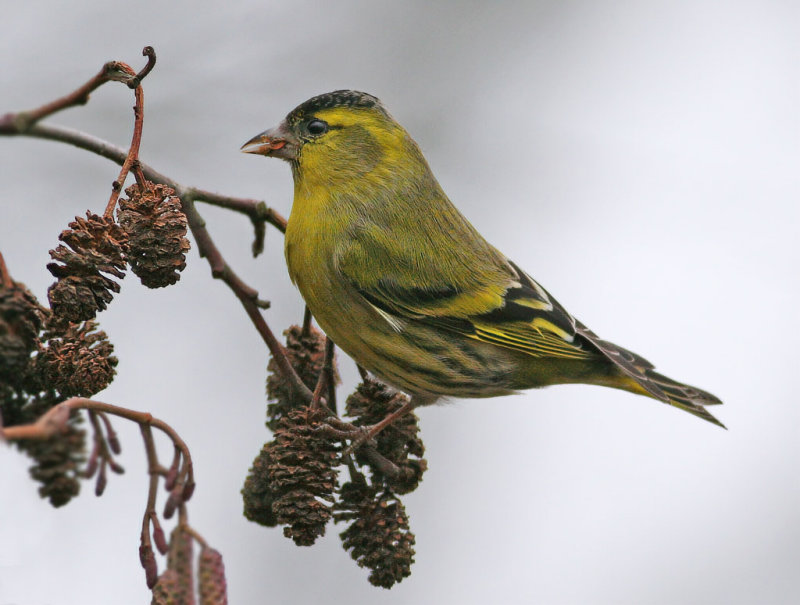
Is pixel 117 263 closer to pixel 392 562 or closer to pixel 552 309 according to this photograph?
pixel 392 562

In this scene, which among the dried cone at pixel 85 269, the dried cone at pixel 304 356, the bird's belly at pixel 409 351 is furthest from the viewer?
the bird's belly at pixel 409 351

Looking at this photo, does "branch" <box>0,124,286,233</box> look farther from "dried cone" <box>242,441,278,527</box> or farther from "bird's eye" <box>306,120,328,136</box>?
"dried cone" <box>242,441,278,527</box>

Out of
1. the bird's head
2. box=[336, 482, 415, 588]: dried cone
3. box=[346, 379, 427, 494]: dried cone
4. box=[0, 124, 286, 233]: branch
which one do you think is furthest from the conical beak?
box=[336, 482, 415, 588]: dried cone

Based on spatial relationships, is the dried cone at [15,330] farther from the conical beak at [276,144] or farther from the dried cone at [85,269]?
the conical beak at [276,144]

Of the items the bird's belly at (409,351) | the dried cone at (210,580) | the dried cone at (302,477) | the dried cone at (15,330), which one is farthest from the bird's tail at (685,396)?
the dried cone at (15,330)

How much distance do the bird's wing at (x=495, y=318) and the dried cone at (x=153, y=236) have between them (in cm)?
94

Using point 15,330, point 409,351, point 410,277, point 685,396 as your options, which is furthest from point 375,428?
point 685,396

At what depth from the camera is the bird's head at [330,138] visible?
2.64m

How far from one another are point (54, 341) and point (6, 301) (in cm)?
21

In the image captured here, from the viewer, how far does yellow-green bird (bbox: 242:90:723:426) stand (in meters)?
2.52

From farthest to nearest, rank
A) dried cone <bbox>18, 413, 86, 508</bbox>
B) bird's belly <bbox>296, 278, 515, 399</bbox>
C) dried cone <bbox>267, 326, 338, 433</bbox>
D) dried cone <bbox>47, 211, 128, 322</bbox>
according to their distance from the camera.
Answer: bird's belly <bbox>296, 278, 515, 399</bbox> < dried cone <bbox>267, 326, 338, 433</bbox> < dried cone <bbox>47, 211, 128, 322</bbox> < dried cone <bbox>18, 413, 86, 508</bbox>

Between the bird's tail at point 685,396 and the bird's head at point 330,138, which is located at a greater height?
the bird's head at point 330,138

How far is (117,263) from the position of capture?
1578mm

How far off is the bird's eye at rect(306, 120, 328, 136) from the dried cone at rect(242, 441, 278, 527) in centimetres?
98
